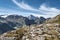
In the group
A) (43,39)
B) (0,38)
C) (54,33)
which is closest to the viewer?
(43,39)

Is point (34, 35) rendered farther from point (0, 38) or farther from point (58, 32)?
point (0, 38)

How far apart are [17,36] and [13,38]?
2309 mm

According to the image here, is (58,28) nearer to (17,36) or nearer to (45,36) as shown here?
(45,36)

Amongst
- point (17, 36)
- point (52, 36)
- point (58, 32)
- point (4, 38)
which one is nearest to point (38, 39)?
point (52, 36)

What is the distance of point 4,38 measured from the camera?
2366 inches

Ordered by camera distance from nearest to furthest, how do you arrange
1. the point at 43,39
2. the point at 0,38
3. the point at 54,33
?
the point at 43,39 < the point at 54,33 < the point at 0,38

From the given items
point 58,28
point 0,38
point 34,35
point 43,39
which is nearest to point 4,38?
point 0,38

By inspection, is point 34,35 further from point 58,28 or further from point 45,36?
point 58,28

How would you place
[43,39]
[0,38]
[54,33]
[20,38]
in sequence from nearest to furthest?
[43,39] < [54,33] < [20,38] < [0,38]

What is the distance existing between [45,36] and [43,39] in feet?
5.62

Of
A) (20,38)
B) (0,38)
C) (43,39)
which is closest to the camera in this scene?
(43,39)

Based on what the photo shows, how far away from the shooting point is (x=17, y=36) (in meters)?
59.8

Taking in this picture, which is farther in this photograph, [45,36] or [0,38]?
[0,38]

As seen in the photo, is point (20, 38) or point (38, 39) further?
point (20, 38)
